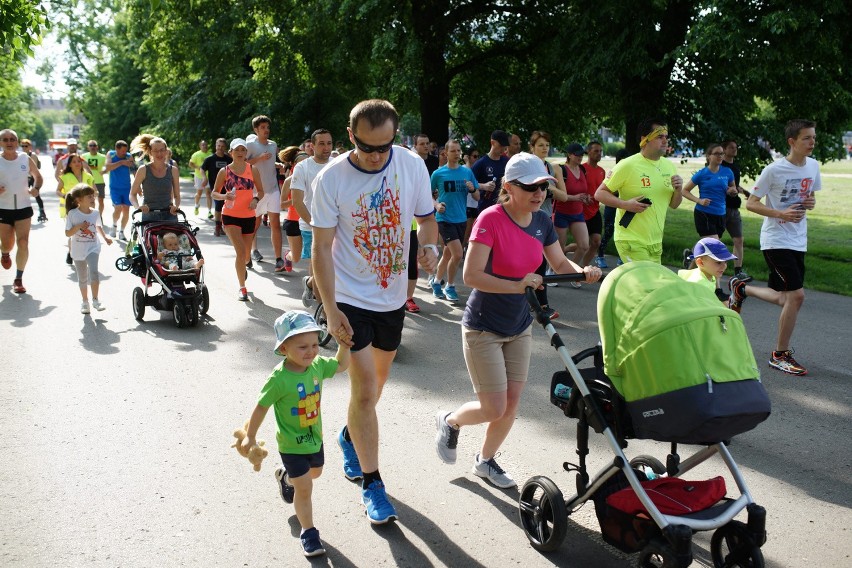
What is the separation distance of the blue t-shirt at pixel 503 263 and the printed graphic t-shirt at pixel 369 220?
0.40 m

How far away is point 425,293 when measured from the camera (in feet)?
35.4

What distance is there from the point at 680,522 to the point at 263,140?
9.69 metres

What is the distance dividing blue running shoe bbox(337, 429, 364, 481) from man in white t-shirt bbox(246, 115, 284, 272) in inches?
234

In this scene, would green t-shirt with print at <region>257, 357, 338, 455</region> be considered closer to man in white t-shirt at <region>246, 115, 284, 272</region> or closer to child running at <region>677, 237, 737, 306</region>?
child running at <region>677, 237, 737, 306</region>

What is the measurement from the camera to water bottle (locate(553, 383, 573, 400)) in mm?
4125

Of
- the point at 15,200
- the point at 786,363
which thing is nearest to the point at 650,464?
the point at 786,363

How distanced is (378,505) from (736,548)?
1746 mm

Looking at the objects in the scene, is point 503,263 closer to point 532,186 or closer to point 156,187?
point 532,186

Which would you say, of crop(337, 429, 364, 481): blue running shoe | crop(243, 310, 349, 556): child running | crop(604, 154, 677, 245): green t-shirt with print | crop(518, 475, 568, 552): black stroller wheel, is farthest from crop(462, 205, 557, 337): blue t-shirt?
crop(604, 154, 677, 245): green t-shirt with print

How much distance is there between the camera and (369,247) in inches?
171

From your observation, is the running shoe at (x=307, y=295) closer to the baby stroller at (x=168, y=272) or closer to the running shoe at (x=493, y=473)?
the baby stroller at (x=168, y=272)

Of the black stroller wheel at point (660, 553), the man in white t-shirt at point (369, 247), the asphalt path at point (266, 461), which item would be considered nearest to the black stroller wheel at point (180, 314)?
the asphalt path at point (266, 461)

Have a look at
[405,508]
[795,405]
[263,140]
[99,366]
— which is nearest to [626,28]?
[263,140]

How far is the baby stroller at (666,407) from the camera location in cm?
345
